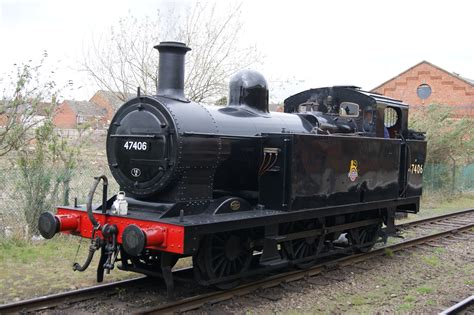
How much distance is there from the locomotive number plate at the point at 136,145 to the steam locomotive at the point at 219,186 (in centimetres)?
2

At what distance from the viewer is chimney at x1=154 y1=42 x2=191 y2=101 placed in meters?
6.11

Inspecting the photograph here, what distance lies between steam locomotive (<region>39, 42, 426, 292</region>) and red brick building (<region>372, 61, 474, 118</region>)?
2622cm

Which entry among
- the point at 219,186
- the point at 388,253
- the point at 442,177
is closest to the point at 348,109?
the point at 388,253

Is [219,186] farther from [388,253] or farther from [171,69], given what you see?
[388,253]

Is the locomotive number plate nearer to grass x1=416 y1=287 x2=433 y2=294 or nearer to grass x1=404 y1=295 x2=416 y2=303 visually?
grass x1=404 y1=295 x2=416 y2=303

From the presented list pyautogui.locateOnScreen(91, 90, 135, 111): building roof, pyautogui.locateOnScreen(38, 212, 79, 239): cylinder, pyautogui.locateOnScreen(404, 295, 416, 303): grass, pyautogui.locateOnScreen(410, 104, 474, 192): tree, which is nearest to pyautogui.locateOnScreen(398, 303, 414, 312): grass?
pyautogui.locateOnScreen(404, 295, 416, 303): grass

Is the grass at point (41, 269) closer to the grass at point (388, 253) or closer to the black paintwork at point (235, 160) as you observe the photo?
the black paintwork at point (235, 160)

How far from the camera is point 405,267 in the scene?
806cm

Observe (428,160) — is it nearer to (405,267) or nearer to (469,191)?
(469,191)

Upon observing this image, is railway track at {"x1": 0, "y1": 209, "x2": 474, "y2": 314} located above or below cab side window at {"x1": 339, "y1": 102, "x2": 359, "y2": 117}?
below

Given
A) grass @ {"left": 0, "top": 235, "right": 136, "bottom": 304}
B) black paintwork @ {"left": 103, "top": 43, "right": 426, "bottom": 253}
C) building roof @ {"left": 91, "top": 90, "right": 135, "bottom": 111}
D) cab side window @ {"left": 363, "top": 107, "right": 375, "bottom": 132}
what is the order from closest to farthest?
1. black paintwork @ {"left": 103, "top": 43, "right": 426, "bottom": 253}
2. grass @ {"left": 0, "top": 235, "right": 136, "bottom": 304}
3. cab side window @ {"left": 363, "top": 107, "right": 375, "bottom": 132}
4. building roof @ {"left": 91, "top": 90, "right": 135, "bottom": 111}

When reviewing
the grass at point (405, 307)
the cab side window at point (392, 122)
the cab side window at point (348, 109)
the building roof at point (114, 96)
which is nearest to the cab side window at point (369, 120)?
the cab side window at point (348, 109)

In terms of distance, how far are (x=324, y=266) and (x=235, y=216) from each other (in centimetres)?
237

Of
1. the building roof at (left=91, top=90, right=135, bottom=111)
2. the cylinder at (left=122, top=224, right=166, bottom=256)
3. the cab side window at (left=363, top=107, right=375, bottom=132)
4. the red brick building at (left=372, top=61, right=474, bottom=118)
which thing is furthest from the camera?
the red brick building at (left=372, top=61, right=474, bottom=118)
